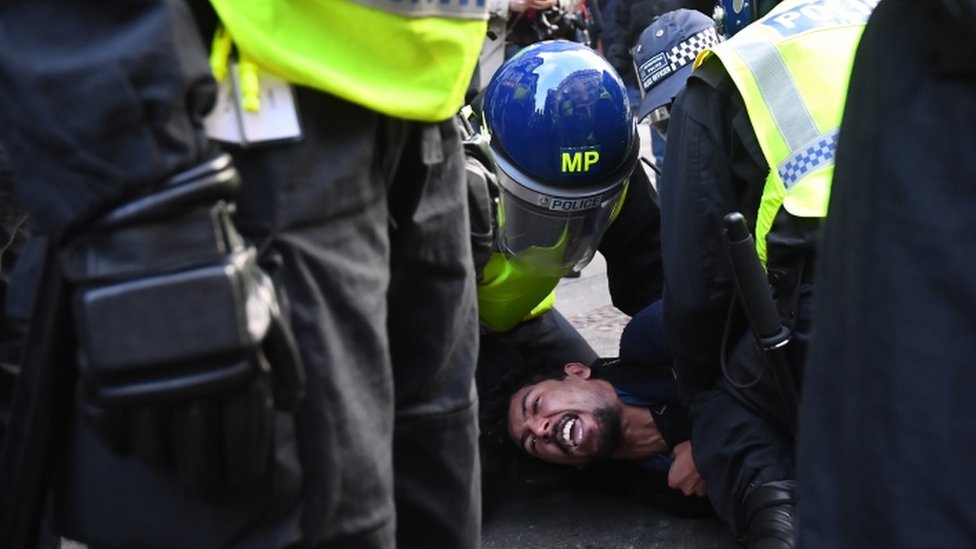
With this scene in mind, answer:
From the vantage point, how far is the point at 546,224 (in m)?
3.20

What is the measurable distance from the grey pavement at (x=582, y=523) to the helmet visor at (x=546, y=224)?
53cm

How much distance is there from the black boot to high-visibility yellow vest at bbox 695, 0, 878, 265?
0.43 meters

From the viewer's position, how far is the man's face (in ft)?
10.1

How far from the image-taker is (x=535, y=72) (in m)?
3.17

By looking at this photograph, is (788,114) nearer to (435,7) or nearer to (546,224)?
(546,224)

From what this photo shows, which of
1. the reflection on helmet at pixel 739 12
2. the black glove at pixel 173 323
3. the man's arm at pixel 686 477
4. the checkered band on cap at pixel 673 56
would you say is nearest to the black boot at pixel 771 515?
the man's arm at pixel 686 477

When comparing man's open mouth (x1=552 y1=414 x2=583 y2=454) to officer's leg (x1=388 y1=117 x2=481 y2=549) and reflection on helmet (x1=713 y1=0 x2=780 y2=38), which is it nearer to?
reflection on helmet (x1=713 y1=0 x2=780 y2=38)

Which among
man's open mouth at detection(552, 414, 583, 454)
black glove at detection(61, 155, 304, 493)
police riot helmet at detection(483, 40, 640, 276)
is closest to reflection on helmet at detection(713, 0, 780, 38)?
police riot helmet at detection(483, 40, 640, 276)

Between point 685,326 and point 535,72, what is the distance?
0.79 m

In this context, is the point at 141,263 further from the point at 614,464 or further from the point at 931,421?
the point at 614,464

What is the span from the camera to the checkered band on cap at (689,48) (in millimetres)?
3393

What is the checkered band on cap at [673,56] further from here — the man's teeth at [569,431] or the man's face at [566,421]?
the man's teeth at [569,431]

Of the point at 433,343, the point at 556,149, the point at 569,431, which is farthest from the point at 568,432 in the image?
the point at 433,343

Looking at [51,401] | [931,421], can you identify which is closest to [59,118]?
[51,401]
